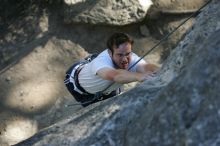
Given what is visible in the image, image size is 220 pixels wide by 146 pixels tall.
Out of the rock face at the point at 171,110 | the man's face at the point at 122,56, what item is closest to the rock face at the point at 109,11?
the man's face at the point at 122,56

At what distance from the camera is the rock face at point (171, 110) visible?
6.75ft

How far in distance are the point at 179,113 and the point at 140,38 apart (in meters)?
5.25

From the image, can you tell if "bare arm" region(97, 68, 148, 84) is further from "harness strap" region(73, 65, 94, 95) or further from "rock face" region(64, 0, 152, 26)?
"rock face" region(64, 0, 152, 26)

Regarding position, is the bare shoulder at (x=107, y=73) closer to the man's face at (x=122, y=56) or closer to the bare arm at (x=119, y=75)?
the bare arm at (x=119, y=75)

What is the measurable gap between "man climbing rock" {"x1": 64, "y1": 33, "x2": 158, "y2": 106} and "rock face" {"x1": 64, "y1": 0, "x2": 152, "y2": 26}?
263cm

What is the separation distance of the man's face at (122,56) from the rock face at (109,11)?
2.95 m

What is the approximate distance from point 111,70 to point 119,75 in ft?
0.41

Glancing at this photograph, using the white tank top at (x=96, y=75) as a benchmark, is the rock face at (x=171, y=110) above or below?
above

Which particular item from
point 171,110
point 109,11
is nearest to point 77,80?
point 171,110

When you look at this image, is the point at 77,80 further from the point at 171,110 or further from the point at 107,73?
the point at 171,110

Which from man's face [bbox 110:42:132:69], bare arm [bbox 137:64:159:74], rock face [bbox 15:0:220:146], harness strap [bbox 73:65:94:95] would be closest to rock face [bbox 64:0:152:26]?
harness strap [bbox 73:65:94:95]

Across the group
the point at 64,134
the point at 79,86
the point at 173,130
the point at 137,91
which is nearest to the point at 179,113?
the point at 173,130

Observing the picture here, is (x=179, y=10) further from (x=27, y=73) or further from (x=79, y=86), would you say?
(x=79, y=86)

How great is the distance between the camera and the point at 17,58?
731 centimetres
